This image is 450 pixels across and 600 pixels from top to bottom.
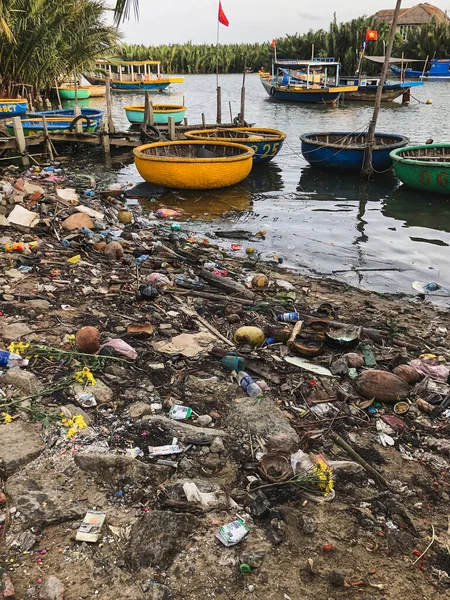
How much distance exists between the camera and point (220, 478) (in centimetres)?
278

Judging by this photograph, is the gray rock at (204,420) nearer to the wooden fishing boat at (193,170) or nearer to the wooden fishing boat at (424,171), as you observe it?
the wooden fishing boat at (193,170)

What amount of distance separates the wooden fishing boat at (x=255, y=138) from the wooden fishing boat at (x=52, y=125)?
4.28 meters

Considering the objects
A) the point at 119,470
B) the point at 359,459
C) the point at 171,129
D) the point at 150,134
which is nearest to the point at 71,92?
the point at 171,129

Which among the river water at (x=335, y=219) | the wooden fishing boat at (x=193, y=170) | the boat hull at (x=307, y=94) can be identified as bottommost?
the river water at (x=335, y=219)

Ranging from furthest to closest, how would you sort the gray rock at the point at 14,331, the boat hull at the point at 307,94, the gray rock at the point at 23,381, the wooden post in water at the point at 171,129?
the boat hull at the point at 307,94
the wooden post in water at the point at 171,129
the gray rock at the point at 14,331
the gray rock at the point at 23,381

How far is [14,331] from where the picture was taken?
13.4ft

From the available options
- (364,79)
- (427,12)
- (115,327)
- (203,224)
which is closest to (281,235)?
(203,224)

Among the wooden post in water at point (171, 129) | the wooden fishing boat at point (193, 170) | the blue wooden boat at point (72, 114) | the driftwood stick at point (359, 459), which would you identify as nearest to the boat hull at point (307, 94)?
the blue wooden boat at point (72, 114)

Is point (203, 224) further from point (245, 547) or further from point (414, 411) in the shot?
point (245, 547)

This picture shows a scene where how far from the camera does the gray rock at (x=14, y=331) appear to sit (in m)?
3.95

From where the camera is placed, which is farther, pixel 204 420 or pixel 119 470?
pixel 204 420

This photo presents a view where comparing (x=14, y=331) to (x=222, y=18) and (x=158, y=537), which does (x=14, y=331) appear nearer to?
(x=158, y=537)

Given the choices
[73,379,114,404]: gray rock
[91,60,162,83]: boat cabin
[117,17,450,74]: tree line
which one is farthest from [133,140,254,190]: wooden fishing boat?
[91,60,162,83]: boat cabin

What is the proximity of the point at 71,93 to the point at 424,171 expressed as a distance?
94.1 feet
